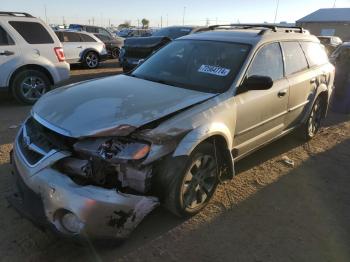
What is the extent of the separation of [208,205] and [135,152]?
4.45ft

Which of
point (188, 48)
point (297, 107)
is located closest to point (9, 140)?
point (188, 48)

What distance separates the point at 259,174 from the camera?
4.77m

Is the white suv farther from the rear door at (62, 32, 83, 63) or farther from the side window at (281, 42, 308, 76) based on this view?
the side window at (281, 42, 308, 76)

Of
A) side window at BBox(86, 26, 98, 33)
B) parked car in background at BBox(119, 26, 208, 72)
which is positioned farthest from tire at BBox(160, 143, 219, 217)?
side window at BBox(86, 26, 98, 33)

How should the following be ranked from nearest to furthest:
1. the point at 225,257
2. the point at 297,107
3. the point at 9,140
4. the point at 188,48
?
the point at 225,257 < the point at 188,48 < the point at 297,107 < the point at 9,140

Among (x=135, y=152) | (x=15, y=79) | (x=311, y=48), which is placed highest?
(x=311, y=48)

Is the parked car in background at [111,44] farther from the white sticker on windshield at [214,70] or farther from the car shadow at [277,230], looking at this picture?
the car shadow at [277,230]

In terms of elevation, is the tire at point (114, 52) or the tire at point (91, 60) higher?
the tire at point (91, 60)

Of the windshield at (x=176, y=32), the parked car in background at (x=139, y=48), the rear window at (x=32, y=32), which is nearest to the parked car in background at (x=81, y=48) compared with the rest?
the parked car in background at (x=139, y=48)

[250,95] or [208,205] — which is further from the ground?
[250,95]

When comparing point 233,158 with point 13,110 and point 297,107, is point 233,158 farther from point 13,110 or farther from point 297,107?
point 13,110

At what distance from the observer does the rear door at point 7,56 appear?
24.3 feet

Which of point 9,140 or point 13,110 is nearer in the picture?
point 9,140

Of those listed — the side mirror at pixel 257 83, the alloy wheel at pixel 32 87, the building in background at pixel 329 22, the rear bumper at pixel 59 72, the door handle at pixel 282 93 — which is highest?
the side mirror at pixel 257 83
